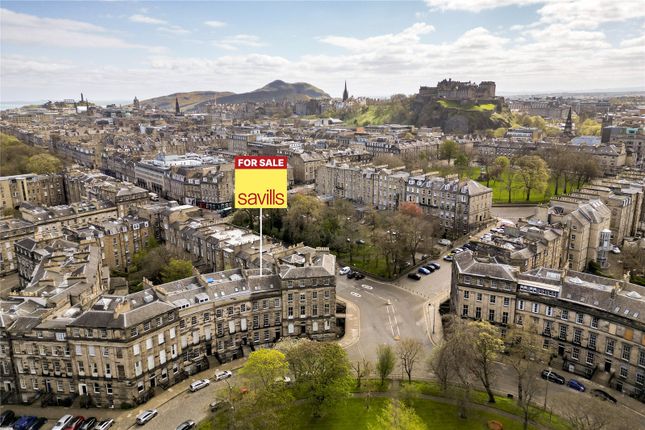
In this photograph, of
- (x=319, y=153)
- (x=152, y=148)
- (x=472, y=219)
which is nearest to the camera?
(x=472, y=219)

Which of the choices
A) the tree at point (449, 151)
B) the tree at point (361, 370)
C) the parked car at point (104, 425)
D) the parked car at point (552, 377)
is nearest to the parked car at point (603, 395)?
the parked car at point (552, 377)

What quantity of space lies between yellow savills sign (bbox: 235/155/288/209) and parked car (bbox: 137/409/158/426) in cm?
2147

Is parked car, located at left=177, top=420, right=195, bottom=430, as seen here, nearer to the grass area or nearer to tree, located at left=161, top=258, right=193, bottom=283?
tree, located at left=161, top=258, right=193, bottom=283

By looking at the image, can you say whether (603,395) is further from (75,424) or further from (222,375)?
(75,424)

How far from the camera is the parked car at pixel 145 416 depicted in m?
38.9

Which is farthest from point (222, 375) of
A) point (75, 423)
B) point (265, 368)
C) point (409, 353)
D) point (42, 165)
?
point (42, 165)

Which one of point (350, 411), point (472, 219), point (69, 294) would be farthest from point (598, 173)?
point (69, 294)

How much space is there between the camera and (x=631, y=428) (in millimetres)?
33312

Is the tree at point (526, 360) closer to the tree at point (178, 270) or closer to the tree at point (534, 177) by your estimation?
the tree at point (178, 270)

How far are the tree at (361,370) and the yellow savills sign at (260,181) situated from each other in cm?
1827

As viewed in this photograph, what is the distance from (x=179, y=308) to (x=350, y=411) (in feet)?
61.4

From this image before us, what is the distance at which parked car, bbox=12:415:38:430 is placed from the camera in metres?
38.6

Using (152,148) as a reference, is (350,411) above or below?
below

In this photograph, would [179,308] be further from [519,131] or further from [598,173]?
[519,131]
